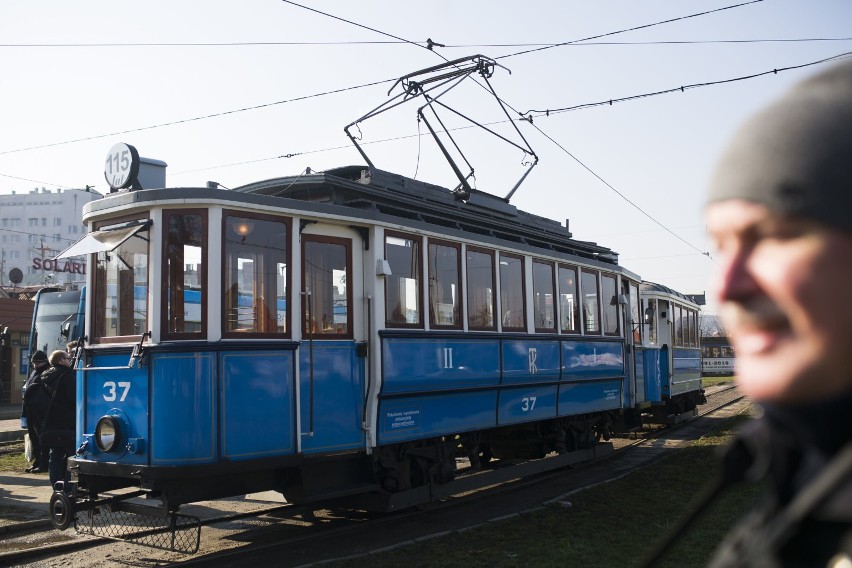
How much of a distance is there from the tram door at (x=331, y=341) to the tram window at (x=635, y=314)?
26.5 ft

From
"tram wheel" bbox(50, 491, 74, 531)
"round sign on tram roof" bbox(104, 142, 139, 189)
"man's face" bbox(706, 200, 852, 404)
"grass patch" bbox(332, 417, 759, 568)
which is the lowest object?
"grass patch" bbox(332, 417, 759, 568)

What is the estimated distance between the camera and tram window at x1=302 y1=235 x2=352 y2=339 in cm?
820

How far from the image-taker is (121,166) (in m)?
9.01

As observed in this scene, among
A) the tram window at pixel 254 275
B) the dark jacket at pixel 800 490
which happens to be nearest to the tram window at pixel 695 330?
the tram window at pixel 254 275

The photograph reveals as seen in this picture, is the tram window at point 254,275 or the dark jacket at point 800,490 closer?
the dark jacket at point 800,490

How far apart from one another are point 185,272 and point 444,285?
324 cm

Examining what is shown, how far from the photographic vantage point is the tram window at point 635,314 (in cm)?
1549

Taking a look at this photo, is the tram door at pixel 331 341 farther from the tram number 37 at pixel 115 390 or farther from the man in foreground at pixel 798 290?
the man in foreground at pixel 798 290

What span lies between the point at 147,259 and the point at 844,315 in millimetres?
7384

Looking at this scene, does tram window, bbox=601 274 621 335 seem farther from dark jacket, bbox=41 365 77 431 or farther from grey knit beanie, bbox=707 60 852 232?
grey knit beanie, bbox=707 60 852 232

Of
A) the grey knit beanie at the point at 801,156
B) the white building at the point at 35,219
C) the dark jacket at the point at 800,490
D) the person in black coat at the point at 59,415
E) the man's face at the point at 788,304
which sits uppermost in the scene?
the white building at the point at 35,219

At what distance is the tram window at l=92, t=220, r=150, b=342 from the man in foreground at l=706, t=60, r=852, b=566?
714 cm

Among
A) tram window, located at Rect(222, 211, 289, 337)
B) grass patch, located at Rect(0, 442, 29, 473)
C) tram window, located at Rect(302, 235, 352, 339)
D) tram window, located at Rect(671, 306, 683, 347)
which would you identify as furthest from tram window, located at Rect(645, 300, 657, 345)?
grass patch, located at Rect(0, 442, 29, 473)

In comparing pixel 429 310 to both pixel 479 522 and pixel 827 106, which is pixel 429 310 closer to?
pixel 479 522
